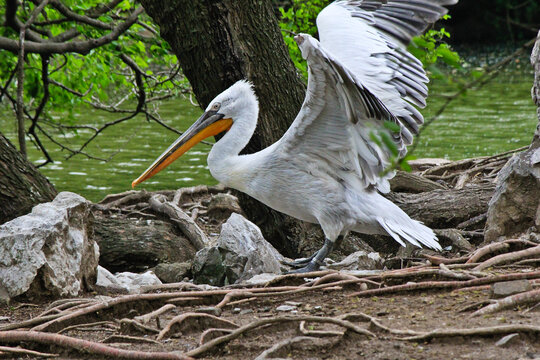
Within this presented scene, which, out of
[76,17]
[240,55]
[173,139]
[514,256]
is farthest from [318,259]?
[173,139]

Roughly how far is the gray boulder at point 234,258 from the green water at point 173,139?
186 inches

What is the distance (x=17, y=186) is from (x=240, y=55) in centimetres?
161

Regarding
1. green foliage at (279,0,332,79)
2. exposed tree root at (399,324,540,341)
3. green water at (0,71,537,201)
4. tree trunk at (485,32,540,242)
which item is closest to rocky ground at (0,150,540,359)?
exposed tree root at (399,324,540,341)

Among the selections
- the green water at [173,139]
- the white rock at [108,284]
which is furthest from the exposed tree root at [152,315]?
the green water at [173,139]

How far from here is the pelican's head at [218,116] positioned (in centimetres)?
477

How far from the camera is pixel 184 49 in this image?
5105 mm

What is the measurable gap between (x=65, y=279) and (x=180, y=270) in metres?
0.80

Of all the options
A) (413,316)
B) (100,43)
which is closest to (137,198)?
(100,43)

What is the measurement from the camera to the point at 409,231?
4379 millimetres

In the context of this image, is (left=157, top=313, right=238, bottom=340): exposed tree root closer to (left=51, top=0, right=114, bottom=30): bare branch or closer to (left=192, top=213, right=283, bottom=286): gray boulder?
(left=192, top=213, right=283, bottom=286): gray boulder

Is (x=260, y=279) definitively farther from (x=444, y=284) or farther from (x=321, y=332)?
(x=321, y=332)

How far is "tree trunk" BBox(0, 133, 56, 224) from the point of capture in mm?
4691

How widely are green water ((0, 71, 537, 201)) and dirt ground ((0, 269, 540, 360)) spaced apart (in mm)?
5644

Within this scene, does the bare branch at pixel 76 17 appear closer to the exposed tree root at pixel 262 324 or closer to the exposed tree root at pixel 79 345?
the exposed tree root at pixel 79 345
